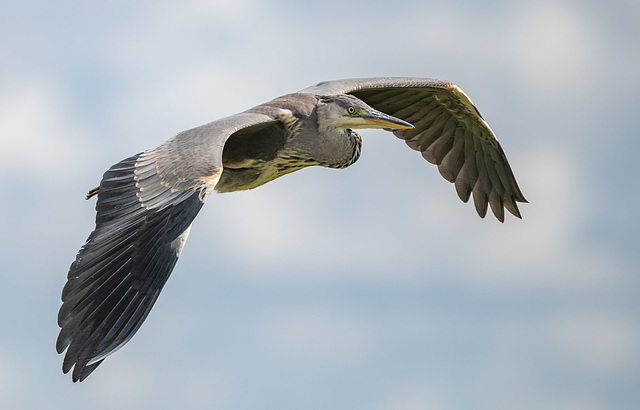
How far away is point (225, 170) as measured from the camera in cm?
1081

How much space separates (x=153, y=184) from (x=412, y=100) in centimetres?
488

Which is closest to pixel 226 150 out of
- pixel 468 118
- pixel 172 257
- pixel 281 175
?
pixel 281 175

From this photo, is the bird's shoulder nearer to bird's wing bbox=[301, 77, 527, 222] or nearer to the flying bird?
the flying bird

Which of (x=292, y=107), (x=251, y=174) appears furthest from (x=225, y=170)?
(x=292, y=107)

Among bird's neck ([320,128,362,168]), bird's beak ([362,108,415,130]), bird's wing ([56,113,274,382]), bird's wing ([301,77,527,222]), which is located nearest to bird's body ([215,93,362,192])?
bird's neck ([320,128,362,168])

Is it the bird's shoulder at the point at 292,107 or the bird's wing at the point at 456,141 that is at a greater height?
the bird's shoulder at the point at 292,107

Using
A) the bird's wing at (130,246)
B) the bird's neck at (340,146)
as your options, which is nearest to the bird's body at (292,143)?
the bird's neck at (340,146)

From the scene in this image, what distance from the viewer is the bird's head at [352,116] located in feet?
34.0

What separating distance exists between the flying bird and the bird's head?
0.04 ft

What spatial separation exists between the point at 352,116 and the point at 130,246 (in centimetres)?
334

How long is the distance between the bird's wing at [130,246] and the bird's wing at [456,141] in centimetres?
400

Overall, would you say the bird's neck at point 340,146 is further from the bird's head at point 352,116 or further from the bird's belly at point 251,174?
the bird's belly at point 251,174

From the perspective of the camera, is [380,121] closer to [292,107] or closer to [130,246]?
[292,107]

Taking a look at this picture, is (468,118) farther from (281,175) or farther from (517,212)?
(281,175)
